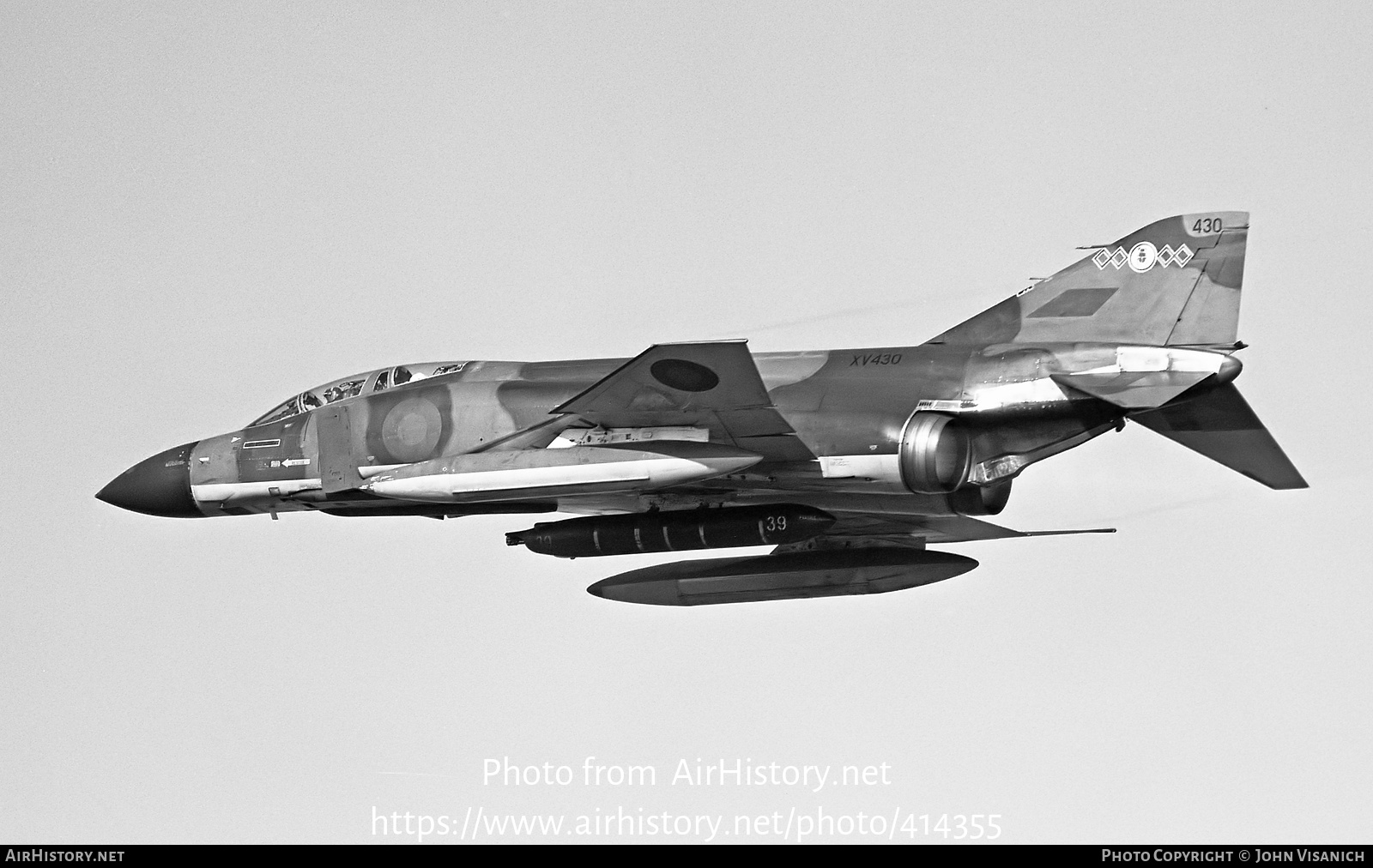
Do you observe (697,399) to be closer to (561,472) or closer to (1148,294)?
(561,472)

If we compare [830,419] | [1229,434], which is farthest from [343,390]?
[1229,434]

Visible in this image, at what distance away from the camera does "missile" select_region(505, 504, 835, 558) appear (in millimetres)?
18438

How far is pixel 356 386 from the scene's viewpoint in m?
20.5

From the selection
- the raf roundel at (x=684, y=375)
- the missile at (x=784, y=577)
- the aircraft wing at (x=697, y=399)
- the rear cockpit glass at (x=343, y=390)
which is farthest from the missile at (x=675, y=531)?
the rear cockpit glass at (x=343, y=390)

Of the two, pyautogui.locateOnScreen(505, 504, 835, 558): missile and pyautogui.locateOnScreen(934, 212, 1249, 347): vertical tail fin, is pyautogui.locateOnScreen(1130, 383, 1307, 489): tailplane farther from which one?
pyautogui.locateOnScreen(505, 504, 835, 558): missile

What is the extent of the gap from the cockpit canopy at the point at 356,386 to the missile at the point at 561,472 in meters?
2.21

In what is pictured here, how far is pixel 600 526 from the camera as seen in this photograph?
62.5 feet

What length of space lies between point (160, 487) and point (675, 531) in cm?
574

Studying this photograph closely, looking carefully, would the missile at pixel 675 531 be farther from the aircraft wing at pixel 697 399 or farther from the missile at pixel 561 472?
the missile at pixel 561 472

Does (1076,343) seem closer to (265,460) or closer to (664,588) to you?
(664,588)

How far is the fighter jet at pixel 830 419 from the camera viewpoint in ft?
56.7

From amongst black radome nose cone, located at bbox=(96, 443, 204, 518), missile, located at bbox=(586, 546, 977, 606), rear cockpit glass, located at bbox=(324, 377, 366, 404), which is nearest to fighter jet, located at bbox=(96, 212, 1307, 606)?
rear cockpit glass, located at bbox=(324, 377, 366, 404)
